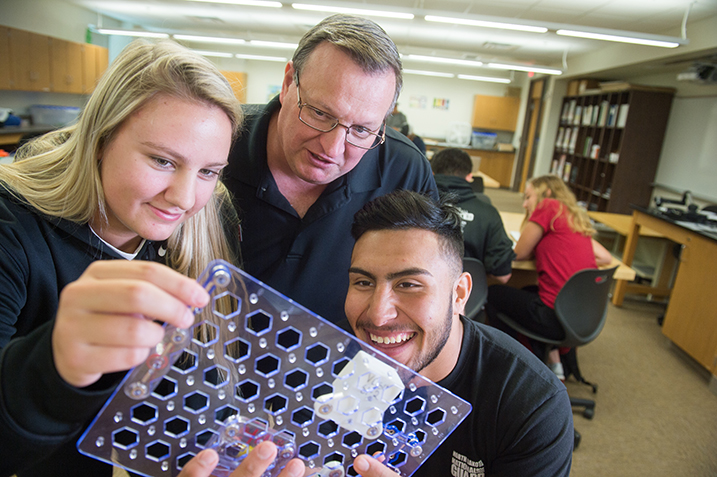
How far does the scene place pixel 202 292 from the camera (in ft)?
1.64

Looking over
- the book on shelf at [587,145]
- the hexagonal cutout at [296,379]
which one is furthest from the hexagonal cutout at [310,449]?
the book on shelf at [587,145]

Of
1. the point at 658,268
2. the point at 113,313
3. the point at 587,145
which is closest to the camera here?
the point at 113,313

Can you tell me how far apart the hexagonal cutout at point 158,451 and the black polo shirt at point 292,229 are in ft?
2.24

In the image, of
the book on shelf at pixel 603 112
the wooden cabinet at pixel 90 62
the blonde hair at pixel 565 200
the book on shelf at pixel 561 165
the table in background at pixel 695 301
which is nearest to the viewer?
the blonde hair at pixel 565 200

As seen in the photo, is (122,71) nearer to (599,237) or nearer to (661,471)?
(661,471)

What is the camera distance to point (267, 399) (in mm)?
703

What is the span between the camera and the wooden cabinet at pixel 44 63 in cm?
679

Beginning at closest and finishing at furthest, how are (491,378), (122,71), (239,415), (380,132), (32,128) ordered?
(239,415)
(122,71)
(491,378)
(380,132)
(32,128)

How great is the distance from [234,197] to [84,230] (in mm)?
516

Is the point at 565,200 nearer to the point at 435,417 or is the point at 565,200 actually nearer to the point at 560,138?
the point at 435,417

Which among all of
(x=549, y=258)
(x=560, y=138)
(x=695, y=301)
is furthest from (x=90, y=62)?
(x=695, y=301)

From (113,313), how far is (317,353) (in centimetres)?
29

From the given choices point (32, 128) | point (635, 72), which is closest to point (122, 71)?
point (32, 128)

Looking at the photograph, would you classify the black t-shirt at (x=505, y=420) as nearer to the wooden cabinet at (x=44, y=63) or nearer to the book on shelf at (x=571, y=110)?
the wooden cabinet at (x=44, y=63)
